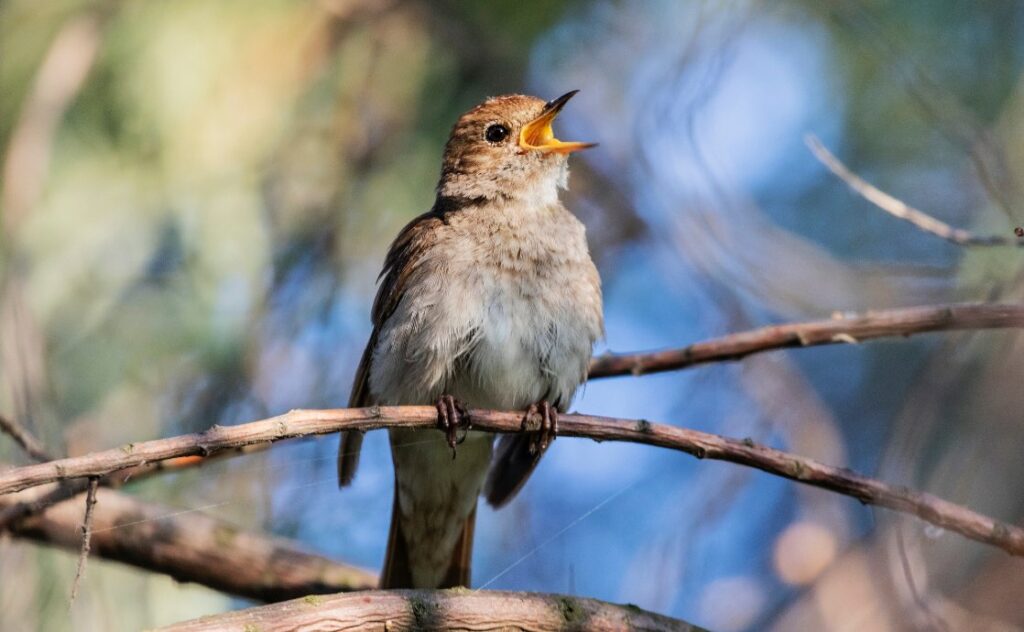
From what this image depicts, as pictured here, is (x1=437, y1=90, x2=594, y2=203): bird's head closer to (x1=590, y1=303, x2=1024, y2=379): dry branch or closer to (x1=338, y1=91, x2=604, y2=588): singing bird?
(x1=338, y1=91, x2=604, y2=588): singing bird

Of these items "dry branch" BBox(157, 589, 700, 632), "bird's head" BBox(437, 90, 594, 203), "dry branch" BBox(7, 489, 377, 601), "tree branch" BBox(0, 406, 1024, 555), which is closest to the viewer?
"dry branch" BBox(157, 589, 700, 632)

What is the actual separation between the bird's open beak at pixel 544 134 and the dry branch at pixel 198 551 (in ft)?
7.23

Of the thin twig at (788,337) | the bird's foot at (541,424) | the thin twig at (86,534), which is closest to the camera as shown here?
the thin twig at (86,534)

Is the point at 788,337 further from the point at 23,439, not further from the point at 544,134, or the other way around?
the point at 23,439

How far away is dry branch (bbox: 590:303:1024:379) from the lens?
4.30 metres

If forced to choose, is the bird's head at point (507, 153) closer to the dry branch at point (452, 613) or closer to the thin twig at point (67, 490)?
the thin twig at point (67, 490)

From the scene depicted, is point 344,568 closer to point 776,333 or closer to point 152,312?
point 152,312

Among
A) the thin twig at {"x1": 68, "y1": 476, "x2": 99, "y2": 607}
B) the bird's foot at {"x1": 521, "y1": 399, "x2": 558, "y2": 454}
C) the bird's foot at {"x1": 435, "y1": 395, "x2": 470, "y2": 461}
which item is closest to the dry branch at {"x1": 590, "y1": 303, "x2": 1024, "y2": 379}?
the bird's foot at {"x1": 521, "y1": 399, "x2": 558, "y2": 454}

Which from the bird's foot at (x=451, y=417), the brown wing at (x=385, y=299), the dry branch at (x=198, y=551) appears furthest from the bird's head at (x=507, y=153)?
the dry branch at (x=198, y=551)

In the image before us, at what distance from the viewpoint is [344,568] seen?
5.28 metres

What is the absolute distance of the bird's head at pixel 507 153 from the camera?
5141 mm

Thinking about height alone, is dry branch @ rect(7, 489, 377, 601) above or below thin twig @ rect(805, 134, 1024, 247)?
below

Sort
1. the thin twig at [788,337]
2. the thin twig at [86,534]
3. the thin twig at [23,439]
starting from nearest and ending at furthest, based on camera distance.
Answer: the thin twig at [86,534] → the thin twig at [23,439] → the thin twig at [788,337]

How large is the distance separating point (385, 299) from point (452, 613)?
5.52 feet
